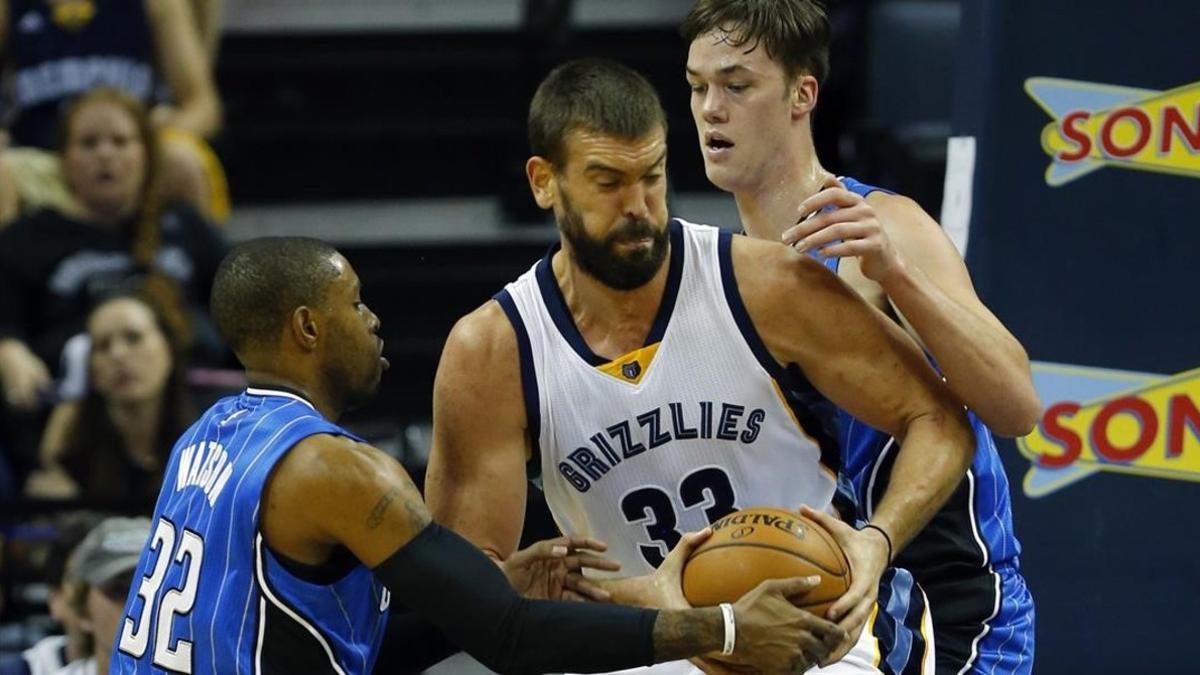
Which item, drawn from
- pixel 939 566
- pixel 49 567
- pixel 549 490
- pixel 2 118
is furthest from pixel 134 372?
pixel 939 566

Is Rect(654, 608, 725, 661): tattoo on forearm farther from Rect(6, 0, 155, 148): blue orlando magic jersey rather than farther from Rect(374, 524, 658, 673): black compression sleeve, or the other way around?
Rect(6, 0, 155, 148): blue orlando magic jersey

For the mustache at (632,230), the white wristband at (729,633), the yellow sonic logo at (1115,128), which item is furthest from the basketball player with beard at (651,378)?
the yellow sonic logo at (1115,128)

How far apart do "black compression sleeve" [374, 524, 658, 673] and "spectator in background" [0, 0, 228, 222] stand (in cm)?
445

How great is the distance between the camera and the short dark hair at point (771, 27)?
491cm

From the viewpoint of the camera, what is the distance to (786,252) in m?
4.52

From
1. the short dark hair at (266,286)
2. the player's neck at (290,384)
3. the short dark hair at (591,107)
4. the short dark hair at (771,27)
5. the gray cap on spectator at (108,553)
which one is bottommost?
the gray cap on spectator at (108,553)

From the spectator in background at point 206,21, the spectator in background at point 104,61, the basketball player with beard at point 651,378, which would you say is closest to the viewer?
the basketball player with beard at point 651,378

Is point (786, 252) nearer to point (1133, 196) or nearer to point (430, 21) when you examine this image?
point (1133, 196)

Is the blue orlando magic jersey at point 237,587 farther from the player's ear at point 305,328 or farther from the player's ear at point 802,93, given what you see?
the player's ear at point 802,93

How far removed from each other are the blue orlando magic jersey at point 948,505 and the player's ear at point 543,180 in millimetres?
687

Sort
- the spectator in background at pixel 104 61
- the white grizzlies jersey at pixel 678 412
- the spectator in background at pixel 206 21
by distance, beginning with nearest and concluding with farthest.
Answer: the white grizzlies jersey at pixel 678 412
the spectator in background at pixel 104 61
the spectator in background at pixel 206 21

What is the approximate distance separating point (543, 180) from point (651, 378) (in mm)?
481

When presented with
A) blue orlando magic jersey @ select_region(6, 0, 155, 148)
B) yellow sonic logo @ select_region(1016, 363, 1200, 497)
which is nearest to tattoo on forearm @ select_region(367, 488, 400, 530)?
yellow sonic logo @ select_region(1016, 363, 1200, 497)

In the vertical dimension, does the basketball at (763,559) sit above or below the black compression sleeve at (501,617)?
above
